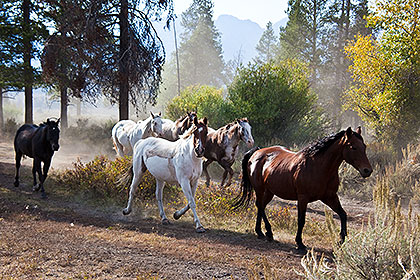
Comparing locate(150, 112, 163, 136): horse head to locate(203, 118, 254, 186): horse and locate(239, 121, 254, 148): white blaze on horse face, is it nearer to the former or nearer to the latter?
locate(203, 118, 254, 186): horse

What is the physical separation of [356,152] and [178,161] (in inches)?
133

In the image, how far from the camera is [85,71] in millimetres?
14758

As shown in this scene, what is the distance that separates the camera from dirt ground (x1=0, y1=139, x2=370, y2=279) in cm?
462

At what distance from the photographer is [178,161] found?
709cm

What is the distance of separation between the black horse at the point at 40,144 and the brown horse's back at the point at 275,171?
213 inches

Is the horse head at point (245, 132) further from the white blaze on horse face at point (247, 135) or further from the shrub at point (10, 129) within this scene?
the shrub at point (10, 129)

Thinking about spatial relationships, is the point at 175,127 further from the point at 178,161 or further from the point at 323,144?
the point at 323,144

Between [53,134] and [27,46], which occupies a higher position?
[27,46]

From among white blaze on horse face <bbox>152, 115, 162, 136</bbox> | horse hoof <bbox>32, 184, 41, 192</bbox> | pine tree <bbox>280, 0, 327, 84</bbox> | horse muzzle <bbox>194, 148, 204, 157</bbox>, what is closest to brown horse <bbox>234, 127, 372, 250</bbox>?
horse muzzle <bbox>194, 148, 204, 157</bbox>

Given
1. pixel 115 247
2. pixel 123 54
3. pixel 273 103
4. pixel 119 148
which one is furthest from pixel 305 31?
pixel 115 247

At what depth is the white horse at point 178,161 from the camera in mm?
6840

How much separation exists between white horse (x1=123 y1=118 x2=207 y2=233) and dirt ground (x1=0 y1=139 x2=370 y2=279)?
667 mm

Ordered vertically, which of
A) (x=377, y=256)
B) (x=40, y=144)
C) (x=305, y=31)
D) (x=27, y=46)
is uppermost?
(x=305, y=31)

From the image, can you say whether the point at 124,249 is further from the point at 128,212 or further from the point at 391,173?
the point at 391,173
